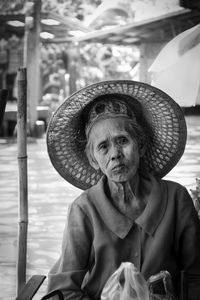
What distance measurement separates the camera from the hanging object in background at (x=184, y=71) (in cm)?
347

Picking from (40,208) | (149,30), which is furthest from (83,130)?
(149,30)

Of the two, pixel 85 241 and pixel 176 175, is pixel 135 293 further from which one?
pixel 176 175

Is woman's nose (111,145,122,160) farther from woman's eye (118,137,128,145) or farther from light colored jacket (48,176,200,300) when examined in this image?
light colored jacket (48,176,200,300)

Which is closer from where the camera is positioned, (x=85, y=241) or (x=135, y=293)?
(x=135, y=293)

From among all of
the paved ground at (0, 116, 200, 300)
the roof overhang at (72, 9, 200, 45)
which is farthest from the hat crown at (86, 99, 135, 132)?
the roof overhang at (72, 9, 200, 45)

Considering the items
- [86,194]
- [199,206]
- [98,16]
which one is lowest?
[199,206]

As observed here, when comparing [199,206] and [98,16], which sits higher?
[98,16]

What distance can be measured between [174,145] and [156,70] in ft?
6.59

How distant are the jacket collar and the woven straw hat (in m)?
0.22

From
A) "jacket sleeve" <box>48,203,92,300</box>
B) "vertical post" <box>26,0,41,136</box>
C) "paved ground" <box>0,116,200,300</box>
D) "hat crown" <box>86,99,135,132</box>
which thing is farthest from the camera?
"vertical post" <box>26,0,41,136</box>

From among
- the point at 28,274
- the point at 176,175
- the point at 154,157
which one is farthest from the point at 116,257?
the point at 176,175

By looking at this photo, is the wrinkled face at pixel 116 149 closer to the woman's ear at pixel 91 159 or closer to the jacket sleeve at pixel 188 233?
the woman's ear at pixel 91 159

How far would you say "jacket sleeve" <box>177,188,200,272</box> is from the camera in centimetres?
169

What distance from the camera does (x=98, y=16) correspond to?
466 cm
